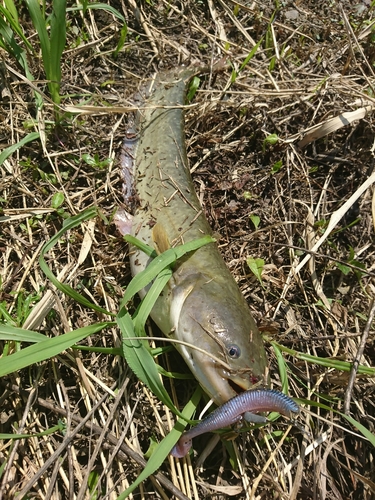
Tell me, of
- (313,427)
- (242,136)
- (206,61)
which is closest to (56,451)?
(313,427)

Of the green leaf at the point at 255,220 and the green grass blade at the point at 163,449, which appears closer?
the green grass blade at the point at 163,449

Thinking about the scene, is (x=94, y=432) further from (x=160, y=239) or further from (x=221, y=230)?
(x=221, y=230)

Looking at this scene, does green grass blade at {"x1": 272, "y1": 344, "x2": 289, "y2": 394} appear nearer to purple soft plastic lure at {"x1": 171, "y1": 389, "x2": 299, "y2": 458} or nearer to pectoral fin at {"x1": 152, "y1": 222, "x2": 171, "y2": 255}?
purple soft plastic lure at {"x1": 171, "y1": 389, "x2": 299, "y2": 458}

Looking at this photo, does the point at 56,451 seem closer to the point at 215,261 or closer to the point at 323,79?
the point at 215,261

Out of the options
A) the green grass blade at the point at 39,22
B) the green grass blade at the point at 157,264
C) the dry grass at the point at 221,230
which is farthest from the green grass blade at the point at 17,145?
the green grass blade at the point at 157,264

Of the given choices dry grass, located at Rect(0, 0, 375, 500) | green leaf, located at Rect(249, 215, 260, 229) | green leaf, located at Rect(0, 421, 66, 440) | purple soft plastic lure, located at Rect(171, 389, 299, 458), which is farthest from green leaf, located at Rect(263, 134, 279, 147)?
green leaf, located at Rect(0, 421, 66, 440)

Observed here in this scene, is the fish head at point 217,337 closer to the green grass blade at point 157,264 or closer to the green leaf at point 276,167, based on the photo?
the green grass blade at point 157,264
